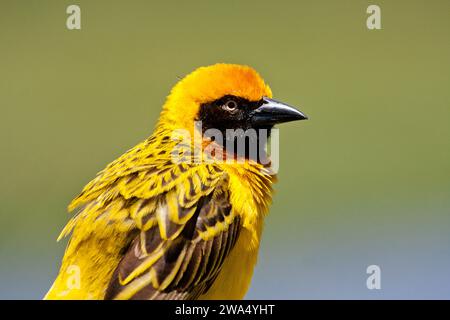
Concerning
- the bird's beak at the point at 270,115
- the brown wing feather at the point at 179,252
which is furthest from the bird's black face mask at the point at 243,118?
the brown wing feather at the point at 179,252

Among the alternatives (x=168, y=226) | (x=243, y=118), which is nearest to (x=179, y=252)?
(x=168, y=226)

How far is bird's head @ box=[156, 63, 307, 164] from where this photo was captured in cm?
600

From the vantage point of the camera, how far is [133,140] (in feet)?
25.0

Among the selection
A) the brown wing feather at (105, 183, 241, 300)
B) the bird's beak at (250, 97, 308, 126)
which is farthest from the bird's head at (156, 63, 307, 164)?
the brown wing feather at (105, 183, 241, 300)

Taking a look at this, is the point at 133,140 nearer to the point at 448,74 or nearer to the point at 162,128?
the point at 162,128

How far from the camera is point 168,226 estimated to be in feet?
17.1

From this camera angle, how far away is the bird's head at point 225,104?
6.00 metres

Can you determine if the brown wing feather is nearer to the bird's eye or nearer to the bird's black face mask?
the bird's black face mask

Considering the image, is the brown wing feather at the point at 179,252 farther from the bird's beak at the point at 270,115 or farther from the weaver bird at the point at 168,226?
the bird's beak at the point at 270,115

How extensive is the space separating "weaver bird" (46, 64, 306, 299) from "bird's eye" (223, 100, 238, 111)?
110 mm

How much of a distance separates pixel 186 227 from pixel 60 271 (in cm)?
70

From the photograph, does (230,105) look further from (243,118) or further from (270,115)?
(270,115)

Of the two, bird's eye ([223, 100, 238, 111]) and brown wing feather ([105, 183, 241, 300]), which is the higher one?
bird's eye ([223, 100, 238, 111])
